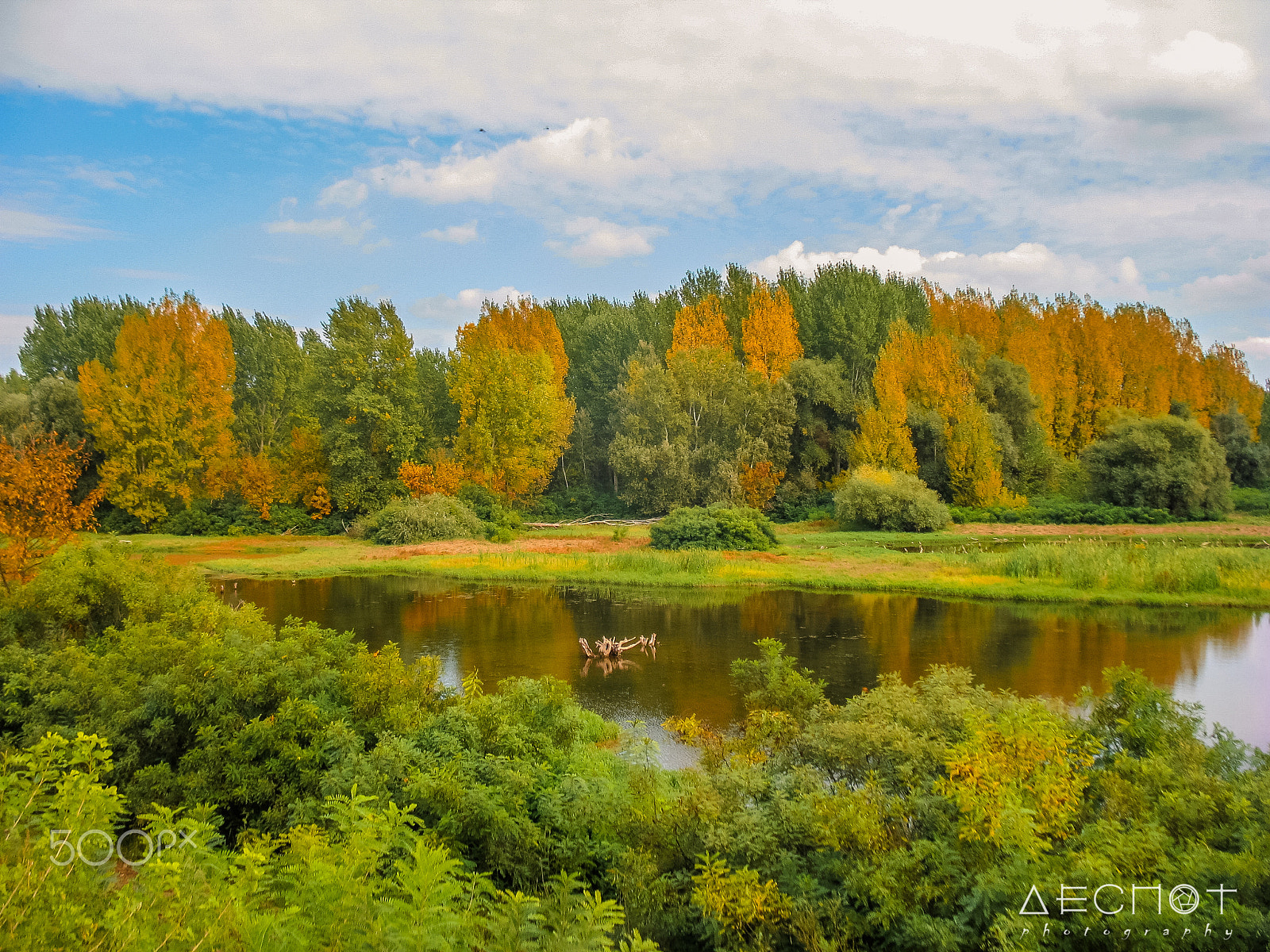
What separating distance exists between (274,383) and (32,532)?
3955 cm

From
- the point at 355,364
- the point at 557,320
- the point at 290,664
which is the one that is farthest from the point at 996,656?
the point at 557,320

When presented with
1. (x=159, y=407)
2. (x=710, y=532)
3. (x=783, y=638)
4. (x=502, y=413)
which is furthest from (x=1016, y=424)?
(x=159, y=407)

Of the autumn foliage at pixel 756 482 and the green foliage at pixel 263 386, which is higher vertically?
the green foliage at pixel 263 386

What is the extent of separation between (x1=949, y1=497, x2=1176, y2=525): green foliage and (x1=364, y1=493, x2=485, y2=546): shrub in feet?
79.7

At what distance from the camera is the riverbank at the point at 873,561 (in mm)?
21266

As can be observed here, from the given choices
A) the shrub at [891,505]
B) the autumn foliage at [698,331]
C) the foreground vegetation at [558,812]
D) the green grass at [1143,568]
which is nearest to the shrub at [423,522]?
the autumn foliage at [698,331]

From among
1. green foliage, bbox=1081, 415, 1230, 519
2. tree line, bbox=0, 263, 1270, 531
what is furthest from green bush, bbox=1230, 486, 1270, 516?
tree line, bbox=0, 263, 1270, 531

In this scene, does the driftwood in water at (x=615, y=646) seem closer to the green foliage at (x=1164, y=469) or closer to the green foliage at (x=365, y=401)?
the green foliage at (x=365, y=401)

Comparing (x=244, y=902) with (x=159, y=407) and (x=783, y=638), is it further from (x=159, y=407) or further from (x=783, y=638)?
(x=159, y=407)

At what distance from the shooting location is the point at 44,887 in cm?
357

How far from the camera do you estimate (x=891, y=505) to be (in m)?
36.1

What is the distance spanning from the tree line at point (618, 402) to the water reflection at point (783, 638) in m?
18.8

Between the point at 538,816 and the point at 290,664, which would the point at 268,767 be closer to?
the point at 290,664

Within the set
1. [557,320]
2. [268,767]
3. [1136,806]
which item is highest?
[557,320]
